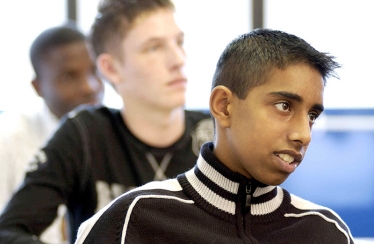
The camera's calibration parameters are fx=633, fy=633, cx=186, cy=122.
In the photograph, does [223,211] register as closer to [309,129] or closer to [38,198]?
[309,129]

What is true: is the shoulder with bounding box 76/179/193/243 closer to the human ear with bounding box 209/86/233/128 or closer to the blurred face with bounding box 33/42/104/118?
the human ear with bounding box 209/86/233/128

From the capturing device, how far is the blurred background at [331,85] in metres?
3.95

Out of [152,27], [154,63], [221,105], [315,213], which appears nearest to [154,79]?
[154,63]

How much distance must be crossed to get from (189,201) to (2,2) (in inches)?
126

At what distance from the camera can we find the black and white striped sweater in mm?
1195

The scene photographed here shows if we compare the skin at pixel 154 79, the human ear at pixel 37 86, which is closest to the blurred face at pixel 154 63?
the skin at pixel 154 79

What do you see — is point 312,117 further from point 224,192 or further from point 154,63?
point 154,63

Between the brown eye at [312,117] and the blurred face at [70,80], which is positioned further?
the blurred face at [70,80]

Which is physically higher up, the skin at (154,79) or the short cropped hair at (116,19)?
the short cropped hair at (116,19)

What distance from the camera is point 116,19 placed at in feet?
6.54

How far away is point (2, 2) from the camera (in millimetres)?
4074

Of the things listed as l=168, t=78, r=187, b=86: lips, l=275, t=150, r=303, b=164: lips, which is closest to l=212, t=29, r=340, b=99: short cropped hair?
l=275, t=150, r=303, b=164: lips

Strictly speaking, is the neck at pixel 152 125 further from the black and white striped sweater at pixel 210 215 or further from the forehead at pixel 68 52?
the forehead at pixel 68 52

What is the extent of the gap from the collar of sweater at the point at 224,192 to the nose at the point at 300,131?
0.15 metres
